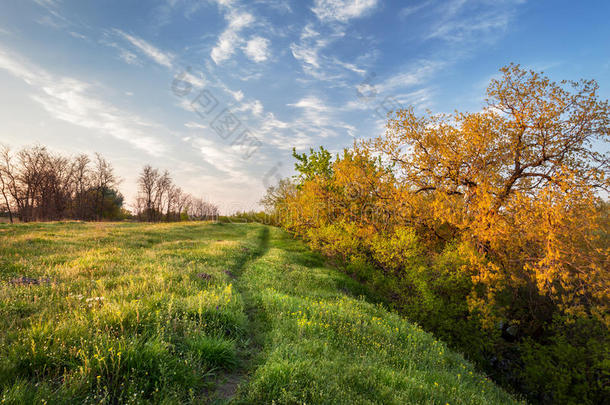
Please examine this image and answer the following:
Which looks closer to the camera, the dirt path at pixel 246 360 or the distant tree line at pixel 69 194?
the dirt path at pixel 246 360

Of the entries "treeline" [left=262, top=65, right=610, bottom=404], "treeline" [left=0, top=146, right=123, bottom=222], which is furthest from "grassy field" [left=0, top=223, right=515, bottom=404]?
"treeline" [left=0, top=146, right=123, bottom=222]

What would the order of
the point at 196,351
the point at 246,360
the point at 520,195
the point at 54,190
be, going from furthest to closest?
the point at 54,190, the point at 520,195, the point at 246,360, the point at 196,351

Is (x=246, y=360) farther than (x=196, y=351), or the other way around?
(x=246, y=360)

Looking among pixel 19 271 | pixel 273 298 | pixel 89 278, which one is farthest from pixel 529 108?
pixel 19 271

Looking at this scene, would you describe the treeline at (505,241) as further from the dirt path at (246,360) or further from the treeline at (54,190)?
the treeline at (54,190)

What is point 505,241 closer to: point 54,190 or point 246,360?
point 246,360

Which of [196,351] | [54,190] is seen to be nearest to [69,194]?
[54,190]

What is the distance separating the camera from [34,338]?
4094mm

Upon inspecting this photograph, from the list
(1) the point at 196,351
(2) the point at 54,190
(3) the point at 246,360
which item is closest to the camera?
(1) the point at 196,351

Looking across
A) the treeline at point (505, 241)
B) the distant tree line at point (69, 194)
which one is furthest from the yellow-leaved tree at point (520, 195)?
the distant tree line at point (69, 194)

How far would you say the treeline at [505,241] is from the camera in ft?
41.5

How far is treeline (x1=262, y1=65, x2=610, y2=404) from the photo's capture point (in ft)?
41.5

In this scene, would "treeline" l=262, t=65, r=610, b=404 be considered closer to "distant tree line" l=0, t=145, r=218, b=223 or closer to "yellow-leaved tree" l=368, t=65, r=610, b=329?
"yellow-leaved tree" l=368, t=65, r=610, b=329

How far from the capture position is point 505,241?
15891 millimetres
